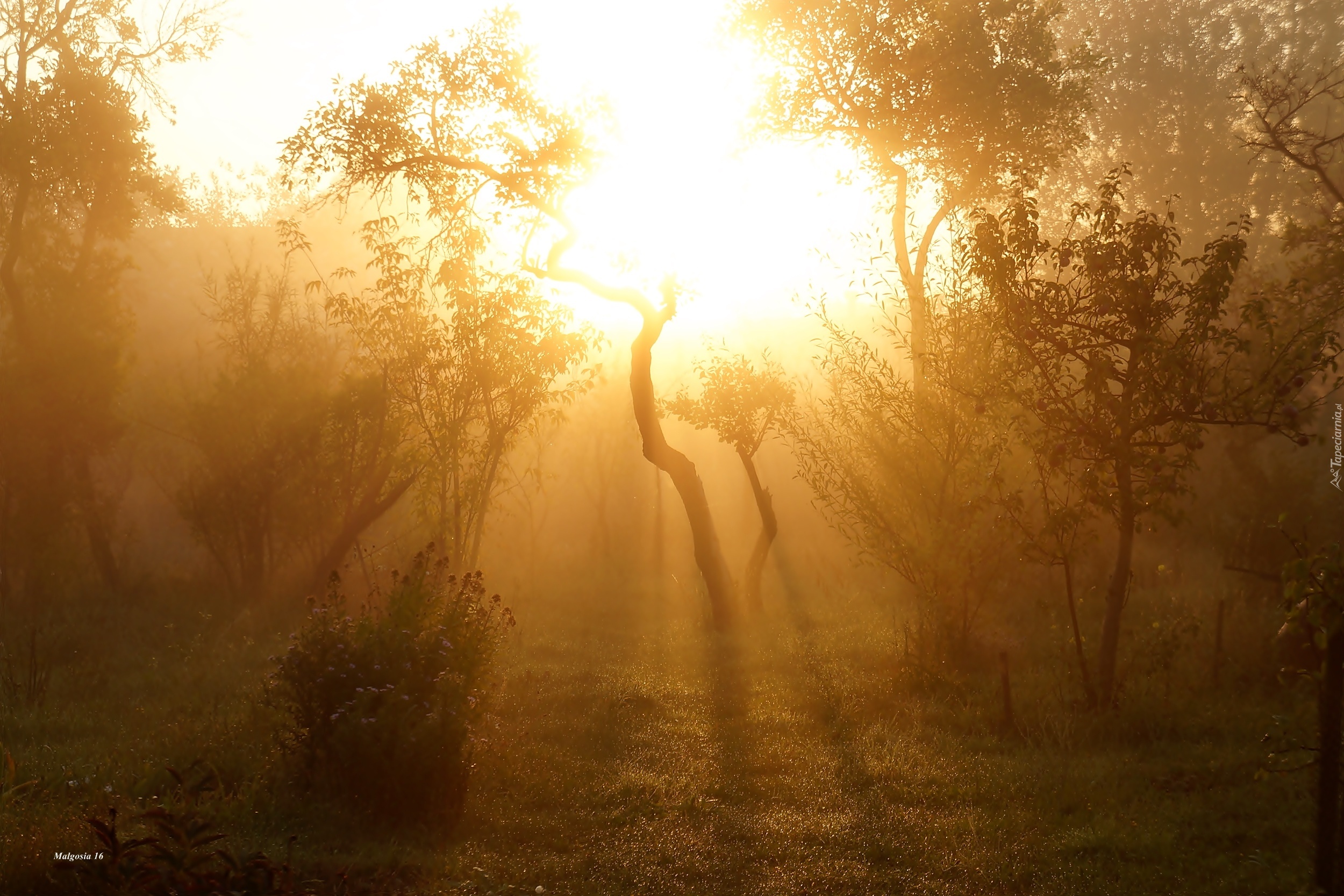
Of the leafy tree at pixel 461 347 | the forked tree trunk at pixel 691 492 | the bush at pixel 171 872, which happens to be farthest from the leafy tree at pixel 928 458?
the bush at pixel 171 872

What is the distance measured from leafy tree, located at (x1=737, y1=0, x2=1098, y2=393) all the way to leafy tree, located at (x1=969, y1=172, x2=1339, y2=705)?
869 centimetres

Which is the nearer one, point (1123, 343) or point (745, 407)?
point (1123, 343)

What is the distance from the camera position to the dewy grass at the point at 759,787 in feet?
22.4

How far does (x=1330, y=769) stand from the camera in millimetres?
5250

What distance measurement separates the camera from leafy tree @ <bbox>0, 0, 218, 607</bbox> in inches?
821

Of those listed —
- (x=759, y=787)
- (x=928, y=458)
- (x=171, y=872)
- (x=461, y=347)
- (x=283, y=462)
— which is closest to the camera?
(x=171, y=872)

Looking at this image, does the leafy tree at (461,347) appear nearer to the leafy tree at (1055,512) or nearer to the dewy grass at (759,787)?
the dewy grass at (759,787)

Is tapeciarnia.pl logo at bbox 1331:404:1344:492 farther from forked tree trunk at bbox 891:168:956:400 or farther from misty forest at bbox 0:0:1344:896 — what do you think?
forked tree trunk at bbox 891:168:956:400

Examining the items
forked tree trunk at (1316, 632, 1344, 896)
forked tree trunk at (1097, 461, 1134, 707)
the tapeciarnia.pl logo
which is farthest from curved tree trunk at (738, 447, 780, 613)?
forked tree trunk at (1316, 632, 1344, 896)

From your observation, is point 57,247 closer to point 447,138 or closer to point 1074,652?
point 447,138

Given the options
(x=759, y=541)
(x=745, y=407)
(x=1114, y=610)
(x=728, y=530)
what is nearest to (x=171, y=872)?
(x=1114, y=610)

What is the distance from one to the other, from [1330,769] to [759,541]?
1551 centimetres

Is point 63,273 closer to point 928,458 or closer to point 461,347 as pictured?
point 461,347

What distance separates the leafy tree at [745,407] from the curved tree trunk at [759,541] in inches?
0.5
